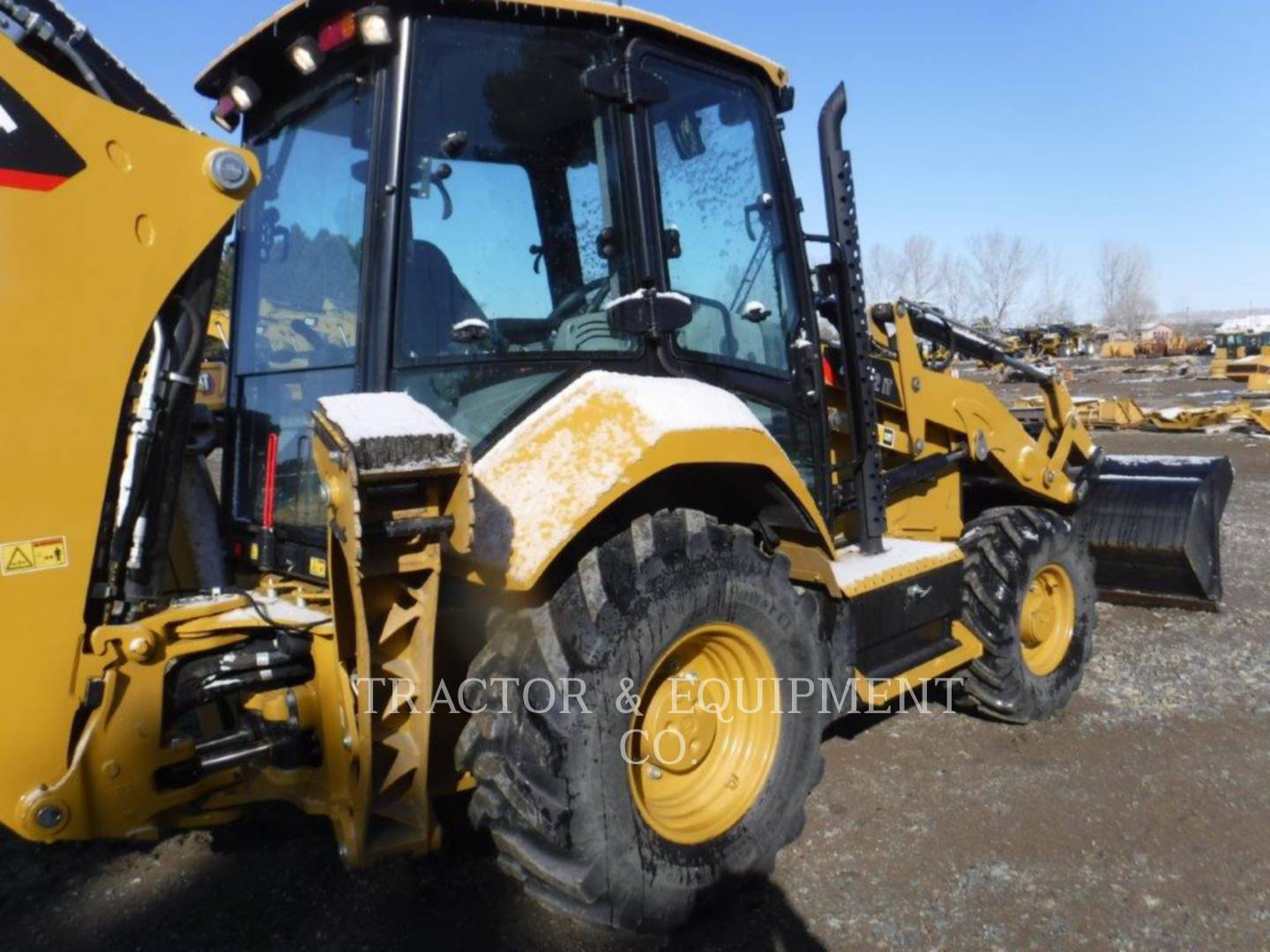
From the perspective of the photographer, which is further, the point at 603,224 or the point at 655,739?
the point at 603,224

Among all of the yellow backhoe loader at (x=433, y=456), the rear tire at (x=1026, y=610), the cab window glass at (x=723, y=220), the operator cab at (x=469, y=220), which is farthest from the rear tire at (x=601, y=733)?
the rear tire at (x=1026, y=610)

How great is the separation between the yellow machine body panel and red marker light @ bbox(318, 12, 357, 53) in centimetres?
53

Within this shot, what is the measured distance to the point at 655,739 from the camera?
256 cm

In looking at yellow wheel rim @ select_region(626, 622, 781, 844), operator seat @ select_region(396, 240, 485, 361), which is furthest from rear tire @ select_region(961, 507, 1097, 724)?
operator seat @ select_region(396, 240, 485, 361)

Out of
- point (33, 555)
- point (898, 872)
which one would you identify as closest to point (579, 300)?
point (33, 555)

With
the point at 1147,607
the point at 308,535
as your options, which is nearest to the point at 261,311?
the point at 308,535

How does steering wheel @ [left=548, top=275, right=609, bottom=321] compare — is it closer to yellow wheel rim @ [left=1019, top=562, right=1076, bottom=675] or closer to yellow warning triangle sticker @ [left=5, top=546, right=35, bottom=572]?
yellow warning triangle sticker @ [left=5, top=546, right=35, bottom=572]

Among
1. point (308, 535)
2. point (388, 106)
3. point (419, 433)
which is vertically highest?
point (388, 106)

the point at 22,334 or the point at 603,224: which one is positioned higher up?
the point at 603,224

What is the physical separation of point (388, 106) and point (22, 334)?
3.39ft

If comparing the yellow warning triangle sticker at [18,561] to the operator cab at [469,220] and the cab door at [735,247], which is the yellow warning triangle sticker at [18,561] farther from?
the cab door at [735,247]

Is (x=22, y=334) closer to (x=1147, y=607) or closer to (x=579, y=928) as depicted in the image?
(x=579, y=928)

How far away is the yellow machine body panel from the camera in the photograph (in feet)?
6.39

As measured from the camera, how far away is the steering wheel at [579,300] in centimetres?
272
